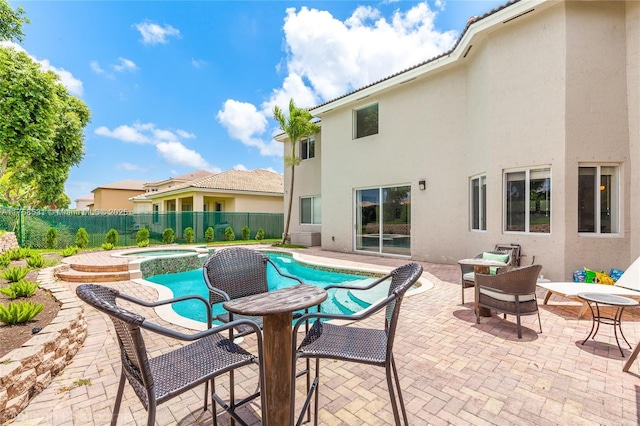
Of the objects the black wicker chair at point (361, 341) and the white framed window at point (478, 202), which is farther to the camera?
the white framed window at point (478, 202)

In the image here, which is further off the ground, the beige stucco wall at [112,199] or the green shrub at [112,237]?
the beige stucco wall at [112,199]

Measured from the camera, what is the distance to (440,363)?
10.3 feet

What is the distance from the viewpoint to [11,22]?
36.2 ft

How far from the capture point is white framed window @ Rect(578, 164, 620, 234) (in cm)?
644

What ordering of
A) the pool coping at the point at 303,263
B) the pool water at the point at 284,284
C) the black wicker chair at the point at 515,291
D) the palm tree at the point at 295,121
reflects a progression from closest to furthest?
the black wicker chair at the point at 515,291, the pool coping at the point at 303,263, the pool water at the point at 284,284, the palm tree at the point at 295,121

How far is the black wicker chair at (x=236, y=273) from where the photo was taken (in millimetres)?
2926

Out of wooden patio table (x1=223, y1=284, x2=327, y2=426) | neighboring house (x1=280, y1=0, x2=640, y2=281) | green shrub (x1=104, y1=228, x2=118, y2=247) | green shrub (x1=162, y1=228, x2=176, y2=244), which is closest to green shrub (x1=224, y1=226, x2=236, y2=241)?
green shrub (x1=162, y1=228, x2=176, y2=244)

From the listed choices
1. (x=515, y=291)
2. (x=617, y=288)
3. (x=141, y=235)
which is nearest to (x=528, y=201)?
(x=617, y=288)

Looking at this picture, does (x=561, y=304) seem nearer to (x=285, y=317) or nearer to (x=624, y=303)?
(x=624, y=303)

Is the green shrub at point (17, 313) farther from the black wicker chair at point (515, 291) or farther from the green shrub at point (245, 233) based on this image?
the green shrub at point (245, 233)

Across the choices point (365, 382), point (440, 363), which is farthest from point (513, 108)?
point (365, 382)

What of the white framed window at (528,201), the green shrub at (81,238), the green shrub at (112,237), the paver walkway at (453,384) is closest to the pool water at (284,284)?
the paver walkway at (453,384)

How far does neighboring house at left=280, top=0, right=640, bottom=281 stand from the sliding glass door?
0.32 meters

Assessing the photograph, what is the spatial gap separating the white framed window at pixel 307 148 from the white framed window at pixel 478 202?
8.51 m
